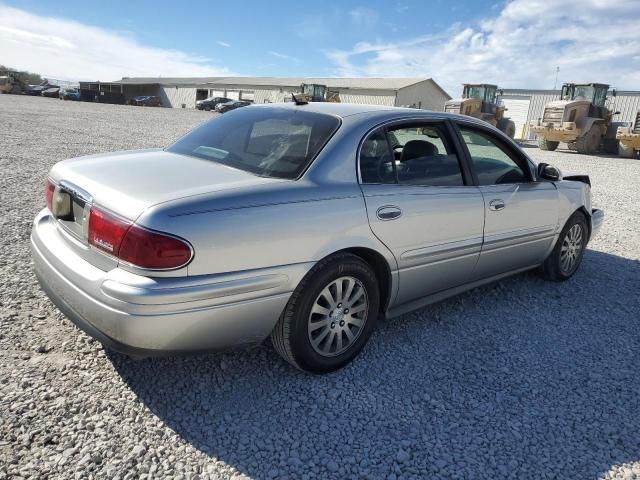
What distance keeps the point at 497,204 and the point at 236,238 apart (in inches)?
87.1

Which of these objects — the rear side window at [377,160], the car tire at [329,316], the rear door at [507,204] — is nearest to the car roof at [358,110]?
the rear side window at [377,160]

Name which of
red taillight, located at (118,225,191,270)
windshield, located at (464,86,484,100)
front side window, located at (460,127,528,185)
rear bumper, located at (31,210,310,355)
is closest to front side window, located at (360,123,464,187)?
front side window, located at (460,127,528,185)

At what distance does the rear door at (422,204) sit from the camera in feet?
9.45

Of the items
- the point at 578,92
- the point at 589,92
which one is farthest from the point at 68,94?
the point at 589,92

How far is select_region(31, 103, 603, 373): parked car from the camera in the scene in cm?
215

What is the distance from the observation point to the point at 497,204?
360cm

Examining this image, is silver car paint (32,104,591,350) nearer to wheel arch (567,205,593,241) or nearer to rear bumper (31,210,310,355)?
rear bumper (31,210,310,355)

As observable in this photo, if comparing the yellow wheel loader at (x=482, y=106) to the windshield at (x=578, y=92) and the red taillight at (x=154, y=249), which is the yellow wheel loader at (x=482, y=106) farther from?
the red taillight at (x=154, y=249)

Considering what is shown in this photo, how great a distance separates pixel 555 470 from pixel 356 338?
121 centimetres

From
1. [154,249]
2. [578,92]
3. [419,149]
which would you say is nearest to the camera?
[154,249]

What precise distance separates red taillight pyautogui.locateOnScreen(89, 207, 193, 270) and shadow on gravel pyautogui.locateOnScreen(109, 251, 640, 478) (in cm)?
81

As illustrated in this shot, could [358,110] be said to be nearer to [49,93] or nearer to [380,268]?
[380,268]

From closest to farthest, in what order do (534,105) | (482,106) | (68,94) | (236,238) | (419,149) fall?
(236,238), (419,149), (482,106), (534,105), (68,94)

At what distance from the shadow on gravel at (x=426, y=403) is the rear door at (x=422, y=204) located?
0.51 meters
